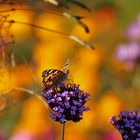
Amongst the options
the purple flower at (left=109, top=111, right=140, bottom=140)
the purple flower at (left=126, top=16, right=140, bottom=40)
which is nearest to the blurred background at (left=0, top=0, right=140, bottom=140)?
the purple flower at (left=126, top=16, right=140, bottom=40)

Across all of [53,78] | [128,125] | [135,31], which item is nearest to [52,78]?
[53,78]

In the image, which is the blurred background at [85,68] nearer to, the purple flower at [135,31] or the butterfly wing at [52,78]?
the purple flower at [135,31]

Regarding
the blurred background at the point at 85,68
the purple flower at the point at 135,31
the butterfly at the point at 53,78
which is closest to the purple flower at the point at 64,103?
the butterfly at the point at 53,78

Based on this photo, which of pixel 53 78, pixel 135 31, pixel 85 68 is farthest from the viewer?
pixel 85 68

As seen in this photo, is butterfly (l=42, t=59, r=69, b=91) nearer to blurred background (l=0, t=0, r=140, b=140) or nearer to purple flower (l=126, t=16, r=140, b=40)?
blurred background (l=0, t=0, r=140, b=140)

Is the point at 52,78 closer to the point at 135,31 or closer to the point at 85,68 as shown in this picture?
the point at 135,31

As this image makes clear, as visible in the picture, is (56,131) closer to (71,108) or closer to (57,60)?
(57,60)

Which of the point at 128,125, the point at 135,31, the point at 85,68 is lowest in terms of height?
the point at 85,68
